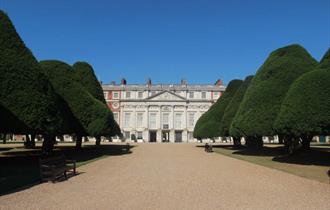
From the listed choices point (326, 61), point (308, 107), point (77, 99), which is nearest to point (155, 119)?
point (77, 99)

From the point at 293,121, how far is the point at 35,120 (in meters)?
13.4

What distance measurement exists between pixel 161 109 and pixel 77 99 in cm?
4944

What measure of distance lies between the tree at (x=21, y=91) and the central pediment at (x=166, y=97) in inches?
2174

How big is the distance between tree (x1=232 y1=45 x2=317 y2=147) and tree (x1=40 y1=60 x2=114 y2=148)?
428 inches

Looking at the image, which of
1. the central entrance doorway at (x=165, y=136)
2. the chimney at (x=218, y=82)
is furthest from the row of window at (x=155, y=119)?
the chimney at (x=218, y=82)

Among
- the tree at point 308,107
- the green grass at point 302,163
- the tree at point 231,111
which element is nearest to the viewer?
the green grass at point 302,163

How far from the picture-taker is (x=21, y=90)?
46.6 feet

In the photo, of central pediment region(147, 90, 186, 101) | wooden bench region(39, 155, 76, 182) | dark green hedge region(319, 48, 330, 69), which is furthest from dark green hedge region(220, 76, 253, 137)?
central pediment region(147, 90, 186, 101)

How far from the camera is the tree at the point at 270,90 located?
19.0 metres

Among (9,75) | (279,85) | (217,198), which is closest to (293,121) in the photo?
(279,85)

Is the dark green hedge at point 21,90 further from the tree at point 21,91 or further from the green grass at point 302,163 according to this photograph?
the green grass at point 302,163

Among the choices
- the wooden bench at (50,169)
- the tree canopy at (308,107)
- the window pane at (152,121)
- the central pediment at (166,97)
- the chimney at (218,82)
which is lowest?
the wooden bench at (50,169)

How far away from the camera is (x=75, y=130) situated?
2155 cm

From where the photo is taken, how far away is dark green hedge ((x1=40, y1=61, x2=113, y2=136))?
2133cm
